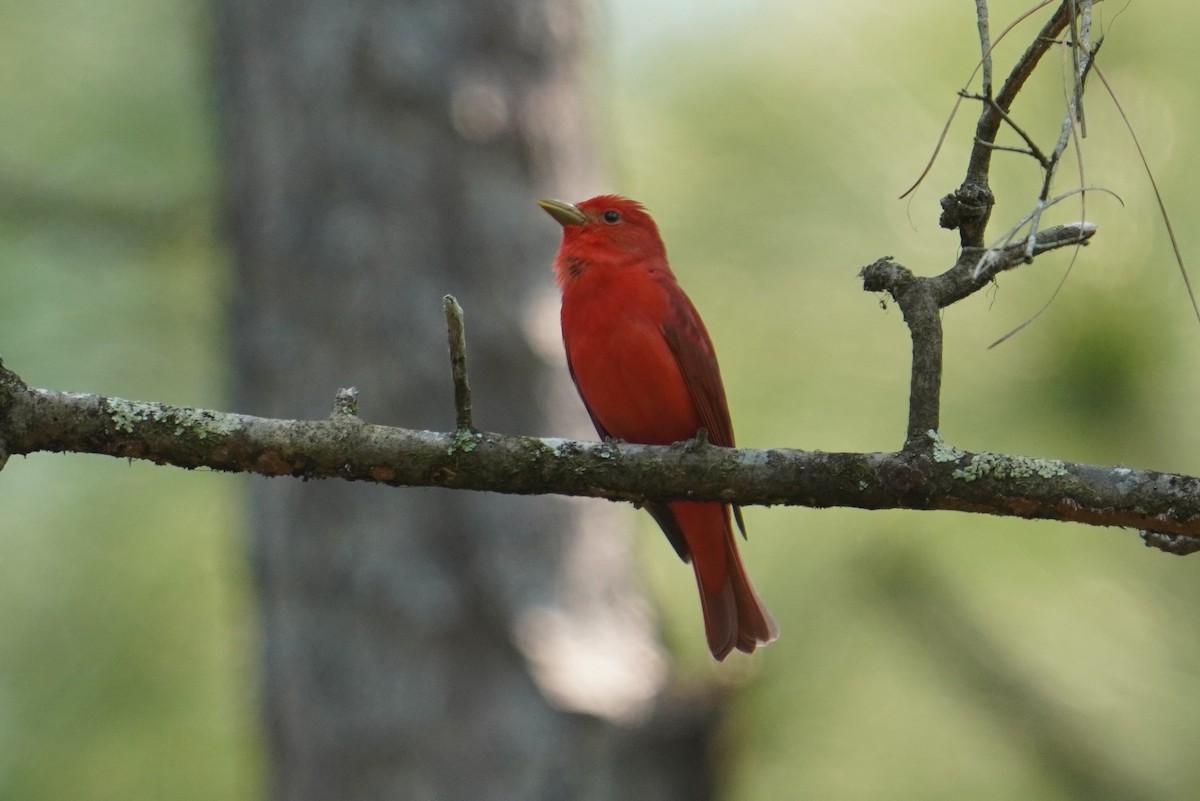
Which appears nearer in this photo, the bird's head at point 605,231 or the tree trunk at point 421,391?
the tree trunk at point 421,391

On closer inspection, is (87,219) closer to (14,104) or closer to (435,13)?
(14,104)

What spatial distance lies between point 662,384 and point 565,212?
854 mm

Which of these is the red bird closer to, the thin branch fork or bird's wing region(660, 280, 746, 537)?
→ bird's wing region(660, 280, 746, 537)

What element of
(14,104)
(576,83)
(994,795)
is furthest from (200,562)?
(994,795)

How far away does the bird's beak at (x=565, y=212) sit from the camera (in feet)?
15.4

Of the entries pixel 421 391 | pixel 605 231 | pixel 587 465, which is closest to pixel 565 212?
pixel 605 231

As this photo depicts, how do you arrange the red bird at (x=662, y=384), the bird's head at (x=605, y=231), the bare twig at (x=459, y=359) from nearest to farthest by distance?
the bare twig at (x=459, y=359)
the red bird at (x=662, y=384)
the bird's head at (x=605, y=231)

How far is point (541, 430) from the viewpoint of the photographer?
471 centimetres

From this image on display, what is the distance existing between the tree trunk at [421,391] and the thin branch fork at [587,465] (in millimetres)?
1705

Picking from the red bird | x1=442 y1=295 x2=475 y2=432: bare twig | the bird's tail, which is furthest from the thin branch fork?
the bird's tail

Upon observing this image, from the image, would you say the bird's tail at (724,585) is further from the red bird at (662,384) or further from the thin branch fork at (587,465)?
the thin branch fork at (587,465)

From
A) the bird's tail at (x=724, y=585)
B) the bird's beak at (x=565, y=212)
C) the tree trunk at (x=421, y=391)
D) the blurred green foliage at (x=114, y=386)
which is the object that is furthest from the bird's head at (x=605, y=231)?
the blurred green foliage at (x=114, y=386)

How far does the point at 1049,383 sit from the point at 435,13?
247 cm

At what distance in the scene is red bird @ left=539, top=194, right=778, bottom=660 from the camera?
419cm
